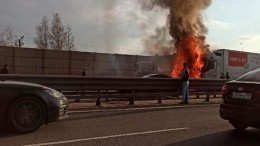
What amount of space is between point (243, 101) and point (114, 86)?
7.06 meters

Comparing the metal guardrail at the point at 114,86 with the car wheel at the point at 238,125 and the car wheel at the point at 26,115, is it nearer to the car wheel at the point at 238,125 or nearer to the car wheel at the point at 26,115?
the car wheel at the point at 26,115

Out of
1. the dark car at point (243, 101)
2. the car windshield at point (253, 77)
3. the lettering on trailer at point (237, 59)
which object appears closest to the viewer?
the dark car at point (243, 101)

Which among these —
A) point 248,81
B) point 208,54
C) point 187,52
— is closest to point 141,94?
point 248,81

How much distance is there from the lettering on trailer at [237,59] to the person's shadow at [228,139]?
23.2m

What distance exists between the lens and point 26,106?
8.00 metres

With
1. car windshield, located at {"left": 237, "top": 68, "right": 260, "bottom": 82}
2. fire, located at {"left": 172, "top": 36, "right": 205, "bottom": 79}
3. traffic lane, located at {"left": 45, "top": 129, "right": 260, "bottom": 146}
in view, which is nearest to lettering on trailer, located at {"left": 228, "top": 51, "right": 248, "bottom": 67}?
fire, located at {"left": 172, "top": 36, "right": 205, "bottom": 79}

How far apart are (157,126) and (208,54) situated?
19.7 meters

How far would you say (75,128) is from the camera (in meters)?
8.70

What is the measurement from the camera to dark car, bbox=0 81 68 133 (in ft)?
25.6

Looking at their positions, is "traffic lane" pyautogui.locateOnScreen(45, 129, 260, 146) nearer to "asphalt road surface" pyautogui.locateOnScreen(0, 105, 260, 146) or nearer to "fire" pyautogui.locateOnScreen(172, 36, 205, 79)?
"asphalt road surface" pyautogui.locateOnScreen(0, 105, 260, 146)

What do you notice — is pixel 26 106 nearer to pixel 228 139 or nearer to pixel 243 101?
pixel 228 139

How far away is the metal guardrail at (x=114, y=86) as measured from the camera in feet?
42.3

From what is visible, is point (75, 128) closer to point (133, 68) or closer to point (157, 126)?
point (157, 126)

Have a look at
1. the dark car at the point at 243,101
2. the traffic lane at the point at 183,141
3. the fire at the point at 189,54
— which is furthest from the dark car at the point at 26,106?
the fire at the point at 189,54
